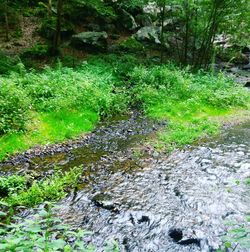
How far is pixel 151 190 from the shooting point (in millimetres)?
8297

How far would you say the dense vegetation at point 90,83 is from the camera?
7.61 meters

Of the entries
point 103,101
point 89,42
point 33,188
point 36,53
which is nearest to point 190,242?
point 33,188

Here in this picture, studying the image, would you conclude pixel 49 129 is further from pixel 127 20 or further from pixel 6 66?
pixel 127 20

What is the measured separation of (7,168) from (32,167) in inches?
26.5

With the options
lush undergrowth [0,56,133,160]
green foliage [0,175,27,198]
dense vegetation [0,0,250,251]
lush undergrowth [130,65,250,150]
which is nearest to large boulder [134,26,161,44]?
dense vegetation [0,0,250,251]

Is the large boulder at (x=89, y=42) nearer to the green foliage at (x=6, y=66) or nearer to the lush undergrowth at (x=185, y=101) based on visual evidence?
the lush undergrowth at (x=185, y=101)

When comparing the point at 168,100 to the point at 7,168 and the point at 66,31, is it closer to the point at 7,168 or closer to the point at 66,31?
the point at 7,168

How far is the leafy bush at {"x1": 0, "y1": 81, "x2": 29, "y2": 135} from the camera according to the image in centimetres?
1070

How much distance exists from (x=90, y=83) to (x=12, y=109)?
4606mm

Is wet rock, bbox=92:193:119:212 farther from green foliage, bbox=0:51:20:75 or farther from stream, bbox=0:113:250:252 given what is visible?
green foliage, bbox=0:51:20:75

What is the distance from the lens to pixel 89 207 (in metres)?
7.47

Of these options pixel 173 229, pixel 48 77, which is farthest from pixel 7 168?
pixel 48 77

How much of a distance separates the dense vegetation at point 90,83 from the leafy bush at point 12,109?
34 millimetres

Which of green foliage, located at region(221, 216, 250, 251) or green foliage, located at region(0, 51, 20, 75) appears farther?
green foliage, located at region(0, 51, 20, 75)
